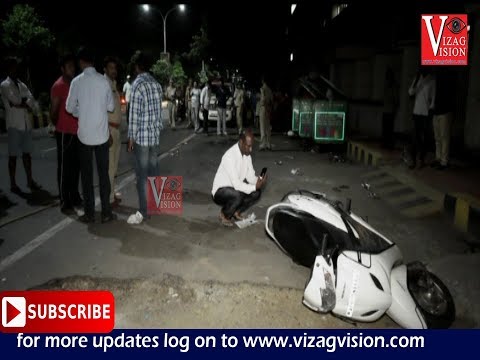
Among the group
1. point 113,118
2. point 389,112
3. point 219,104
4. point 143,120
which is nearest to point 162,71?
point 219,104

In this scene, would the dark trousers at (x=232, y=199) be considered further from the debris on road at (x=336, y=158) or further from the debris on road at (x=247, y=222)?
the debris on road at (x=336, y=158)

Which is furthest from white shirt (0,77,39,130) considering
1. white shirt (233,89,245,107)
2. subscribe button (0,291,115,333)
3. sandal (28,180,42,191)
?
white shirt (233,89,245,107)

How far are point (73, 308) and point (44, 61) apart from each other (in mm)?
21577

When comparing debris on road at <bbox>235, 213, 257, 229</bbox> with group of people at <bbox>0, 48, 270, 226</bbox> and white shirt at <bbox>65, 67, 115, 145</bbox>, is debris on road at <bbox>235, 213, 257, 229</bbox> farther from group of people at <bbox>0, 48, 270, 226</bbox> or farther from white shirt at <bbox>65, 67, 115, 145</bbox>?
white shirt at <bbox>65, 67, 115, 145</bbox>

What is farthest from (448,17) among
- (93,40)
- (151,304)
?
(93,40)

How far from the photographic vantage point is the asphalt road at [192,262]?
3785 millimetres

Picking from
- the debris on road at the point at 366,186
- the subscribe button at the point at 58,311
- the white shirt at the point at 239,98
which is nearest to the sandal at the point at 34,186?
the subscribe button at the point at 58,311

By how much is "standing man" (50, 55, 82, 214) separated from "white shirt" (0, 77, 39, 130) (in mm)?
1493

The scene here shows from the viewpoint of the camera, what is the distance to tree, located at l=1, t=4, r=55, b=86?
21.2 meters

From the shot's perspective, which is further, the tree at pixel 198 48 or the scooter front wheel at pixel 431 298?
the tree at pixel 198 48

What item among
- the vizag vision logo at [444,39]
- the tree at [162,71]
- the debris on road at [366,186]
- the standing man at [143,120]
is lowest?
the debris on road at [366,186]

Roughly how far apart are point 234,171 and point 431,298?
282 cm

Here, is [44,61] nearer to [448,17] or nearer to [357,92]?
[357,92]

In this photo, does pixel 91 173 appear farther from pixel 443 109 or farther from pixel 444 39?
pixel 444 39
